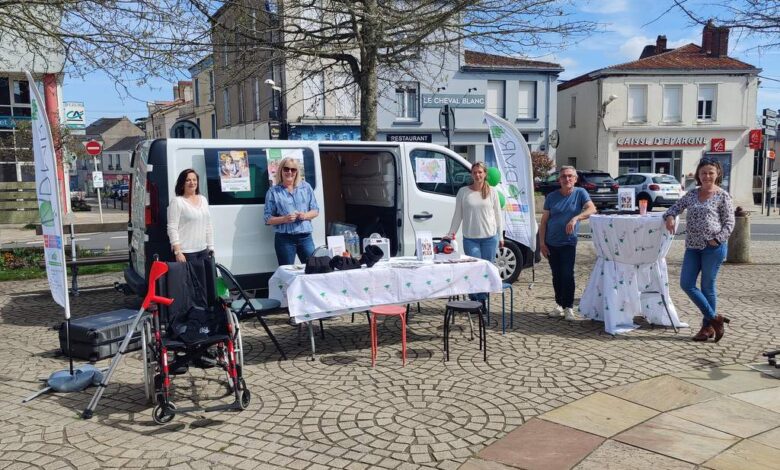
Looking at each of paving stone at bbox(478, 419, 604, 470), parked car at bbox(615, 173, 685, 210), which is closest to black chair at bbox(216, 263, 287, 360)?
paving stone at bbox(478, 419, 604, 470)


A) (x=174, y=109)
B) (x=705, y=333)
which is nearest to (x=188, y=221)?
(x=705, y=333)

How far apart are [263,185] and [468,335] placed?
2.82 m

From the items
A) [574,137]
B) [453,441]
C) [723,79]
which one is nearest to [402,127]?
[574,137]

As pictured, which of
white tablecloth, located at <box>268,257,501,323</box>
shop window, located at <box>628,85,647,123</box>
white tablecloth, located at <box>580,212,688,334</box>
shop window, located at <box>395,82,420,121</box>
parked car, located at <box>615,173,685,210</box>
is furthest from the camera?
shop window, located at <box>628,85,647,123</box>

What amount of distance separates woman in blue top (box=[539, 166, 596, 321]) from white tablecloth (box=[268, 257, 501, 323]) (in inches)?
48.2

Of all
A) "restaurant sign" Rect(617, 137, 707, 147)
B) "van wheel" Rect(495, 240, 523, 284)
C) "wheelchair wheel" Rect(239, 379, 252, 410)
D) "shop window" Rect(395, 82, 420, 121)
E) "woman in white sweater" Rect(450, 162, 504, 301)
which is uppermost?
"shop window" Rect(395, 82, 420, 121)

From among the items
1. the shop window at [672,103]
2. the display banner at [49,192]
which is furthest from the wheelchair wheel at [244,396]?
the shop window at [672,103]

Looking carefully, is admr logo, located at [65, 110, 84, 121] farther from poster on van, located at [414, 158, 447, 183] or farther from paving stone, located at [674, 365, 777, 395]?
paving stone, located at [674, 365, 777, 395]

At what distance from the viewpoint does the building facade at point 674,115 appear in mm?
32000

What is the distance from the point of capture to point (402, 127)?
93.9 feet

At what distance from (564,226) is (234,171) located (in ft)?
11.9

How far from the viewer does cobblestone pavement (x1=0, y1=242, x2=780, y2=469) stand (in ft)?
12.5

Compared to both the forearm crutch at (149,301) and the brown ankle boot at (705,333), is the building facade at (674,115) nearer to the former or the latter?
the brown ankle boot at (705,333)

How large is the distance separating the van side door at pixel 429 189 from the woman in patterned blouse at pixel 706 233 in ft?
9.43
